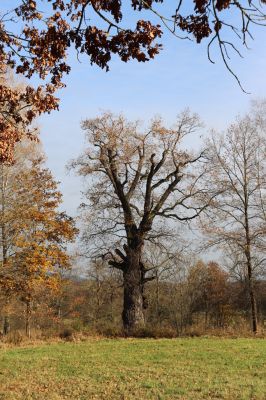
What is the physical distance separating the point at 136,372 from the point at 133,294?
10.5 metres

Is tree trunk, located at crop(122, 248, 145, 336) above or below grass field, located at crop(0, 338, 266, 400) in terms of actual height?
above

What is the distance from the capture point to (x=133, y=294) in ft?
67.3

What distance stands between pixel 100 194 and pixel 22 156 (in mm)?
5420

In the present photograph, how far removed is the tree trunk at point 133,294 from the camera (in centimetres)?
2033

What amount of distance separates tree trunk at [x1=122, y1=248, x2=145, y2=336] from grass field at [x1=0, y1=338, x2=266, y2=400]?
194 inches

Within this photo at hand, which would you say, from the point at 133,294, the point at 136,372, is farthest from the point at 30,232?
the point at 136,372

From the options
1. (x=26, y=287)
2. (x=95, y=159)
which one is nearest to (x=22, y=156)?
(x=95, y=159)

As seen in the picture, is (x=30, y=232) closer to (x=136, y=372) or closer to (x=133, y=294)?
(x=133, y=294)

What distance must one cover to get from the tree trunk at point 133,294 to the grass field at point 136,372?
4933 millimetres

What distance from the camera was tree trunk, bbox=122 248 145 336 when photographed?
2033 cm

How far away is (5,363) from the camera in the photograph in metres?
12.0

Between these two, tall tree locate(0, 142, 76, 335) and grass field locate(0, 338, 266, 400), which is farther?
tall tree locate(0, 142, 76, 335)

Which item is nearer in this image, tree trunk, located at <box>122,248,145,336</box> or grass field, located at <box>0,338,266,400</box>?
grass field, located at <box>0,338,266,400</box>

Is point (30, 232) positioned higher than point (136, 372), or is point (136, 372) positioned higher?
point (30, 232)
